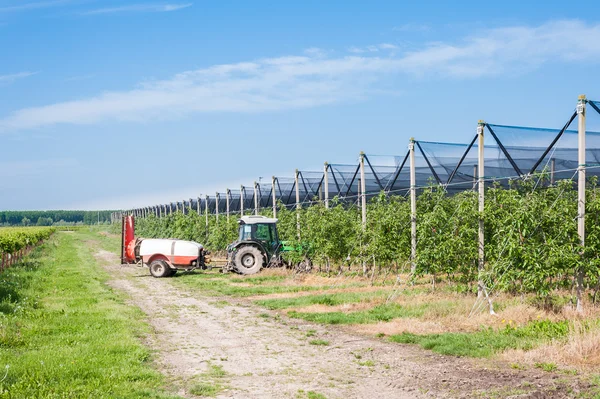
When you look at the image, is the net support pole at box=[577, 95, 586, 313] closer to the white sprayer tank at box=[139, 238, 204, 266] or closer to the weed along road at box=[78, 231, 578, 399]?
the weed along road at box=[78, 231, 578, 399]

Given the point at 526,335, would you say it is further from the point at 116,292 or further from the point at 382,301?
the point at 116,292

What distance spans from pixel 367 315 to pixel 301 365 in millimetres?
4024

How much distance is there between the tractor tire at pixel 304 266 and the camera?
2182 cm

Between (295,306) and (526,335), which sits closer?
(526,335)

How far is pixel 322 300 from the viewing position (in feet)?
48.2

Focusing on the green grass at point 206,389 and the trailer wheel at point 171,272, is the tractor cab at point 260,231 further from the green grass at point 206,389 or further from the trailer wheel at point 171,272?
the green grass at point 206,389

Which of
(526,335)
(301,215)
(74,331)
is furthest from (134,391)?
(301,215)

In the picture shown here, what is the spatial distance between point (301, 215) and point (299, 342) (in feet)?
41.7

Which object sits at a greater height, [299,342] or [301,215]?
[301,215]

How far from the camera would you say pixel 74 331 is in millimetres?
11219

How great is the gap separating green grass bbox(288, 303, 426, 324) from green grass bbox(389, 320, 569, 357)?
171 centimetres

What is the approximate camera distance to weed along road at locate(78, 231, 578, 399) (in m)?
7.24

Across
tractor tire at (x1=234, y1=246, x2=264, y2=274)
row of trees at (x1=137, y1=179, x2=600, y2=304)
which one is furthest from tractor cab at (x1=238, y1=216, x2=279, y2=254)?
row of trees at (x1=137, y1=179, x2=600, y2=304)

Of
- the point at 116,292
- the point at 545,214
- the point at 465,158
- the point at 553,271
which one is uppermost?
the point at 465,158
